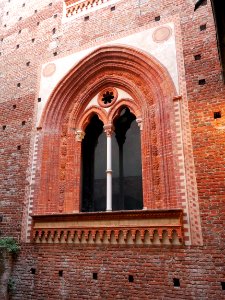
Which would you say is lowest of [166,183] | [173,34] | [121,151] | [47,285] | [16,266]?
[47,285]

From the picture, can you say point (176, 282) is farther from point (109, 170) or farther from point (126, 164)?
point (126, 164)

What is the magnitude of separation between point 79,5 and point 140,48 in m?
3.34

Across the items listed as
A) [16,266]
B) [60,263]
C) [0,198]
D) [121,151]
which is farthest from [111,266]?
[0,198]

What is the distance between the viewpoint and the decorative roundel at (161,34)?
7246mm

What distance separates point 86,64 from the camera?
325 inches

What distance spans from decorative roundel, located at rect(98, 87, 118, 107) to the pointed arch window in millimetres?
403

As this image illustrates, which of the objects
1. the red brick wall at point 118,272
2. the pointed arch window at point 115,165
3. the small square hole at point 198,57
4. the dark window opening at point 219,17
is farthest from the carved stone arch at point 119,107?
the red brick wall at point 118,272

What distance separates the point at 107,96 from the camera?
26.3ft

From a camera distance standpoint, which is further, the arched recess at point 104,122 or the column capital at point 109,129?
the column capital at point 109,129

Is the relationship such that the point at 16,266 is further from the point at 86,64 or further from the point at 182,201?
the point at 86,64

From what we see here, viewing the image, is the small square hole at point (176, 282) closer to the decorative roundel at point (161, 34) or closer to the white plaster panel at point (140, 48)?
the white plaster panel at point (140, 48)

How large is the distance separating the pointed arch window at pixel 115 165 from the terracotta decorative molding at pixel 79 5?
12.0 ft

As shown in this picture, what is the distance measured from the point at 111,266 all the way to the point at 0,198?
12.9ft

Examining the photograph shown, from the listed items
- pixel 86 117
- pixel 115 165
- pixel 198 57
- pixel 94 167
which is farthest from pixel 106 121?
pixel 198 57
